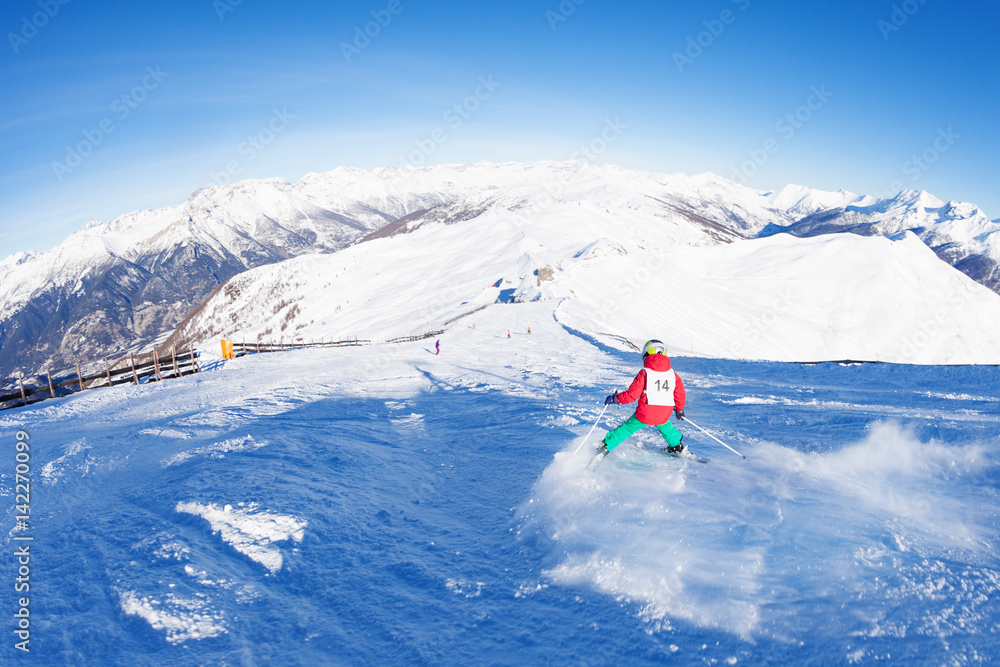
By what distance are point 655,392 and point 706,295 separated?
49.8m

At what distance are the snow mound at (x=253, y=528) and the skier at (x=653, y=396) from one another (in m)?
4.36

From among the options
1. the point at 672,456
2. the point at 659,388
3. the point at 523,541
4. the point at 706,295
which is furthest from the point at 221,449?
the point at 706,295

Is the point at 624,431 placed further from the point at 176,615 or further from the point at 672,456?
the point at 176,615

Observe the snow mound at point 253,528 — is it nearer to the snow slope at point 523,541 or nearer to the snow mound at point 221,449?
the snow slope at point 523,541

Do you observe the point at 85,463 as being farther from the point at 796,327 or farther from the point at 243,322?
Answer: the point at 243,322

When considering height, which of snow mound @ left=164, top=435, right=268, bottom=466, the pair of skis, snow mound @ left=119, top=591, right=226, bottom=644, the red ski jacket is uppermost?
the red ski jacket

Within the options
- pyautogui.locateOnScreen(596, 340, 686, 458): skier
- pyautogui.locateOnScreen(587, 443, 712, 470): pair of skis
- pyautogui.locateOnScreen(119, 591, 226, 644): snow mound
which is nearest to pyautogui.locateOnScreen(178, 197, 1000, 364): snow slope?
pyautogui.locateOnScreen(587, 443, 712, 470): pair of skis

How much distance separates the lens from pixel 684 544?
459 centimetres

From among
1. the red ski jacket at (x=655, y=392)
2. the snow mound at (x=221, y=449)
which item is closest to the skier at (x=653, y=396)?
the red ski jacket at (x=655, y=392)

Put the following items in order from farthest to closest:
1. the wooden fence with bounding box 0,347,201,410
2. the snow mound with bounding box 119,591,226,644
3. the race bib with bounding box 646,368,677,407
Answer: the wooden fence with bounding box 0,347,201,410 → the race bib with bounding box 646,368,677,407 → the snow mound with bounding box 119,591,226,644

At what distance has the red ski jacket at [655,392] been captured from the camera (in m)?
6.77

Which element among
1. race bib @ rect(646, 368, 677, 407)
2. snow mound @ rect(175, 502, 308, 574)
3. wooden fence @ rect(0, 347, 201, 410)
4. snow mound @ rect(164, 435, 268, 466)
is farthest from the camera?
wooden fence @ rect(0, 347, 201, 410)

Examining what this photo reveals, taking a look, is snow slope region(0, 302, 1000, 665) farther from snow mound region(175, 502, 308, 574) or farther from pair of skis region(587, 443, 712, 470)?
pair of skis region(587, 443, 712, 470)

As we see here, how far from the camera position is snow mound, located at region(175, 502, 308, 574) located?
4.96 metres
